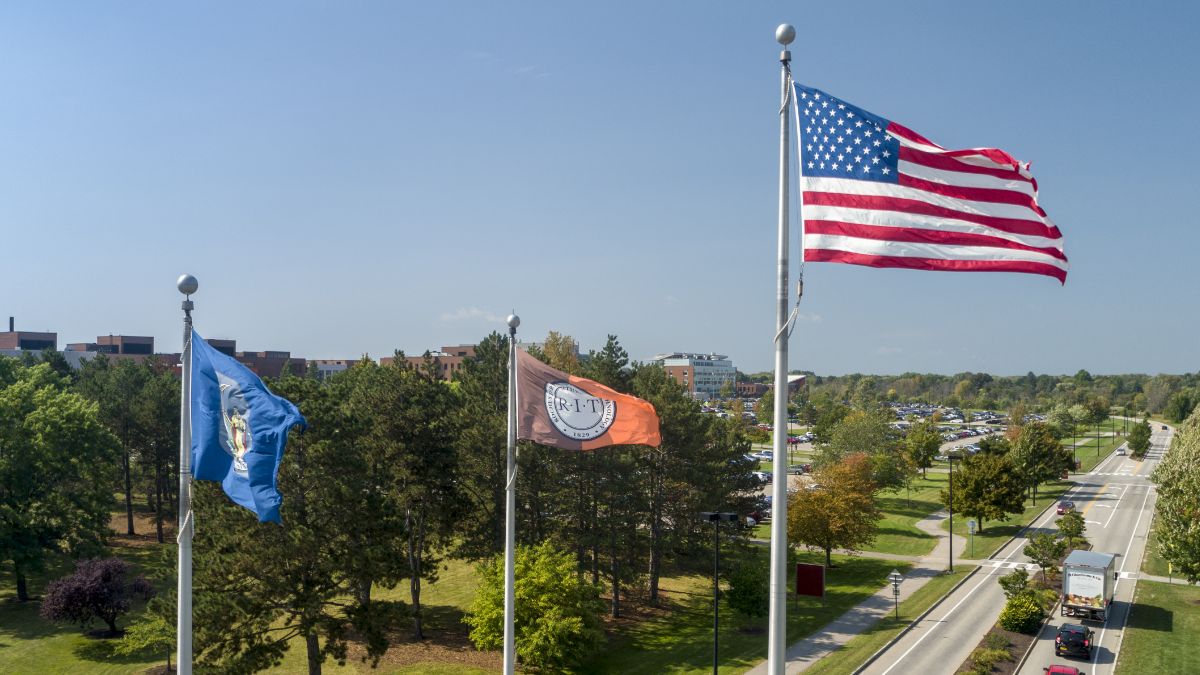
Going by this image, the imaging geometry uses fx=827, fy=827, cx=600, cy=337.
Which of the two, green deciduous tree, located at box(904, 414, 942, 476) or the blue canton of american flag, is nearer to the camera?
the blue canton of american flag

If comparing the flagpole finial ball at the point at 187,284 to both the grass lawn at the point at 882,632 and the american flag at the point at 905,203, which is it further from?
the grass lawn at the point at 882,632

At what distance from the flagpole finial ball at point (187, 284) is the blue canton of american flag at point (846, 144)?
10.2m

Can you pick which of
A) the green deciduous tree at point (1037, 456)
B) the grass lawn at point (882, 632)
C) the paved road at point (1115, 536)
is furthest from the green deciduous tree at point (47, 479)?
the green deciduous tree at point (1037, 456)

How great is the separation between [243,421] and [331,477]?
13729mm

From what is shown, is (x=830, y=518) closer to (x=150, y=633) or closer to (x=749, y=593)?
(x=749, y=593)

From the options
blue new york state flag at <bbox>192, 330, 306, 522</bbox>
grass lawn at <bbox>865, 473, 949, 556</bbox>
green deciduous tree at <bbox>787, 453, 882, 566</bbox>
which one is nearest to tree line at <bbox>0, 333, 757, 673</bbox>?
green deciduous tree at <bbox>787, 453, 882, 566</bbox>

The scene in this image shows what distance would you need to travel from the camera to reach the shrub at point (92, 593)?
117 feet

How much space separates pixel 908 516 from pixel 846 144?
219 feet

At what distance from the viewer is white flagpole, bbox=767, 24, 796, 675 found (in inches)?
404

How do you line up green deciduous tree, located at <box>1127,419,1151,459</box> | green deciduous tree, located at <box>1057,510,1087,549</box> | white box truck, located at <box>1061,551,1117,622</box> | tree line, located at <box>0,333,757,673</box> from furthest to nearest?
1. green deciduous tree, located at <box>1127,419,1151,459</box>
2. green deciduous tree, located at <box>1057,510,1087,549</box>
3. white box truck, located at <box>1061,551,1117,622</box>
4. tree line, located at <box>0,333,757,673</box>

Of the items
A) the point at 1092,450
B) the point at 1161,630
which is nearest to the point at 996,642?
the point at 1161,630

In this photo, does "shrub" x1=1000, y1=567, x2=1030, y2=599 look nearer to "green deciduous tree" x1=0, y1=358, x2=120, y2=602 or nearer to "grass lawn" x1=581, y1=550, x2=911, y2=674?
"grass lawn" x1=581, y1=550, x2=911, y2=674

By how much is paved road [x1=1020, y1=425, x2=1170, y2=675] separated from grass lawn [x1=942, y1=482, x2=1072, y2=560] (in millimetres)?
3505

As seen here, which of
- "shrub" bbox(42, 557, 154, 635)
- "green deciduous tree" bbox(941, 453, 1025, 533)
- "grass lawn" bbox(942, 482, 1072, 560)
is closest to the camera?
"shrub" bbox(42, 557, 154, 635)
